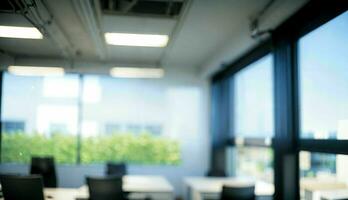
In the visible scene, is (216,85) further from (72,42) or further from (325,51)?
(325,51)

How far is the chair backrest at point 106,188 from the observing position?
4.37m

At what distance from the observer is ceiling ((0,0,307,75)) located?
4195 mm

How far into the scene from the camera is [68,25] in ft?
16.3

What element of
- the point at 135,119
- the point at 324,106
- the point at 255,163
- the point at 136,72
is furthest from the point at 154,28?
the point at 135,119

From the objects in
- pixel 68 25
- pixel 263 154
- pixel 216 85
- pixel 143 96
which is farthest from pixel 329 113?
pixel 143 96

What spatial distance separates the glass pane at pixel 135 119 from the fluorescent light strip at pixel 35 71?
9.98ft

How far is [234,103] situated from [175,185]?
2.20 m

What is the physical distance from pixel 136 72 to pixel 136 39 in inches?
78.3

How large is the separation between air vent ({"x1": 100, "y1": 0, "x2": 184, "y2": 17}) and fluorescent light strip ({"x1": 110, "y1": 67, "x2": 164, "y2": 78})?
9.60 ft

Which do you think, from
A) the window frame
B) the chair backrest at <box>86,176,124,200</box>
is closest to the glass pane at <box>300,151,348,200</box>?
the window frame

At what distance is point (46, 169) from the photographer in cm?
593

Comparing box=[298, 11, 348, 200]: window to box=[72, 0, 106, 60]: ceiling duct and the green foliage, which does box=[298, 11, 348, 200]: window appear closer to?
box=[72, 0, 106, 60]: ceiling duct

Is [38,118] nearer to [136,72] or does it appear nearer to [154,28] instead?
[136,72]

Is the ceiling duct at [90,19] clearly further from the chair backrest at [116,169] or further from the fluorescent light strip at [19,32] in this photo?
the chair backrest at [116,169]
